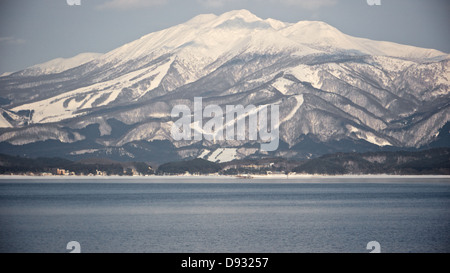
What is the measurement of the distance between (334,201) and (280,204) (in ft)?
49.7

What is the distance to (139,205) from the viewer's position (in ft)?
470

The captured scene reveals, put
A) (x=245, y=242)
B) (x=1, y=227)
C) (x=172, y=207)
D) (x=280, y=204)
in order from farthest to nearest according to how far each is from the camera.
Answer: (x=280, y=204) → (x=172, y=207) → (x=1, y=227) → (x=245, y=242)

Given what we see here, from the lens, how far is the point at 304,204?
146 meters

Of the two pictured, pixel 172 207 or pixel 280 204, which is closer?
pixel 172 207

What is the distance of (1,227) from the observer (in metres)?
99.1

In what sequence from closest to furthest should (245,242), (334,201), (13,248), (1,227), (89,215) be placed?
(13,248) → (245,242) → (1,227) → (89,215) → (334,201)
